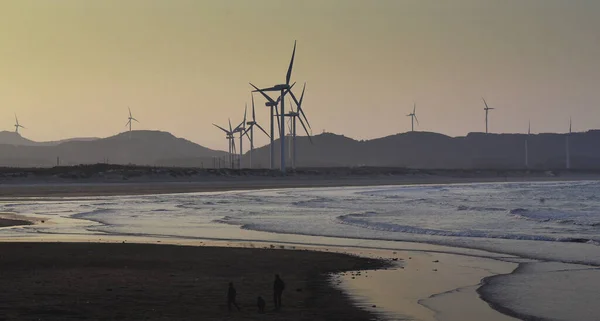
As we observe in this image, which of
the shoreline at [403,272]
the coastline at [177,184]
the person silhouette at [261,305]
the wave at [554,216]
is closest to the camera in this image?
the person silhouette at [261,305]

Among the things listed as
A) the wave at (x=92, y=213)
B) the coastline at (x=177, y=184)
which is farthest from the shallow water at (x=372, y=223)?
the coastline at (x=177, y=184)

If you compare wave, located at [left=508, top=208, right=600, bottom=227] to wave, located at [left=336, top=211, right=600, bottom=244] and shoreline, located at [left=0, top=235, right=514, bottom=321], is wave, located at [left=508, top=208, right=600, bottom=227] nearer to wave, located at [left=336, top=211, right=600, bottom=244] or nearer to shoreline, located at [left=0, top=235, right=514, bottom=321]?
wave, located at [left=336, top=211, right=600, bottom=244]

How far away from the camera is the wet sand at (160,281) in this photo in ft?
55.8

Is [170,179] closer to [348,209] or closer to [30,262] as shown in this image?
[348,209]

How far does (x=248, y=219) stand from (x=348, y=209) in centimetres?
1217

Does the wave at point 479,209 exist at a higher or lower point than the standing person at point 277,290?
higher

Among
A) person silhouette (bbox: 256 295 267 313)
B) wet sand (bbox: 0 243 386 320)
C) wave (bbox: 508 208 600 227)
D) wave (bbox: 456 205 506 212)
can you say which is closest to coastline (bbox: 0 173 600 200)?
wave (bbox: 456 205 506 212)

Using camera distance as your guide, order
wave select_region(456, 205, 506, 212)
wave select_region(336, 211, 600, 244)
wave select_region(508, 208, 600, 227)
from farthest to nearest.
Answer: wave select_region(456, 205, 506, 212), wave select_region(508, 208, 600, 227), wave select_region(336, 211, 600, 244)

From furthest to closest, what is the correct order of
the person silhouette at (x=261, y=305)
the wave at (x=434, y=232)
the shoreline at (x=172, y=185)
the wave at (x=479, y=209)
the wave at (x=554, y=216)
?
the shoreline at (x=172, y=185) < the wave at (x=479, y=209) < the wave at (x=554, y=216) < the wave at (x=434, y=232) < the person silhouette at (x=261, y=305)

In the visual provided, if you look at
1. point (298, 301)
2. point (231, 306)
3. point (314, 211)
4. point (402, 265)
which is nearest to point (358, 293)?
point (298, 301)

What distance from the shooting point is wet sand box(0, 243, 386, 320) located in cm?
1702

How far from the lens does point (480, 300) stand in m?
19.8

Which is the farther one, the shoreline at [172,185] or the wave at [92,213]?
the shoreline at [172,185]

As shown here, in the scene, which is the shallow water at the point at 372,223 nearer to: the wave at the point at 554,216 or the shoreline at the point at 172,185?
the wave at the point at 554,216
